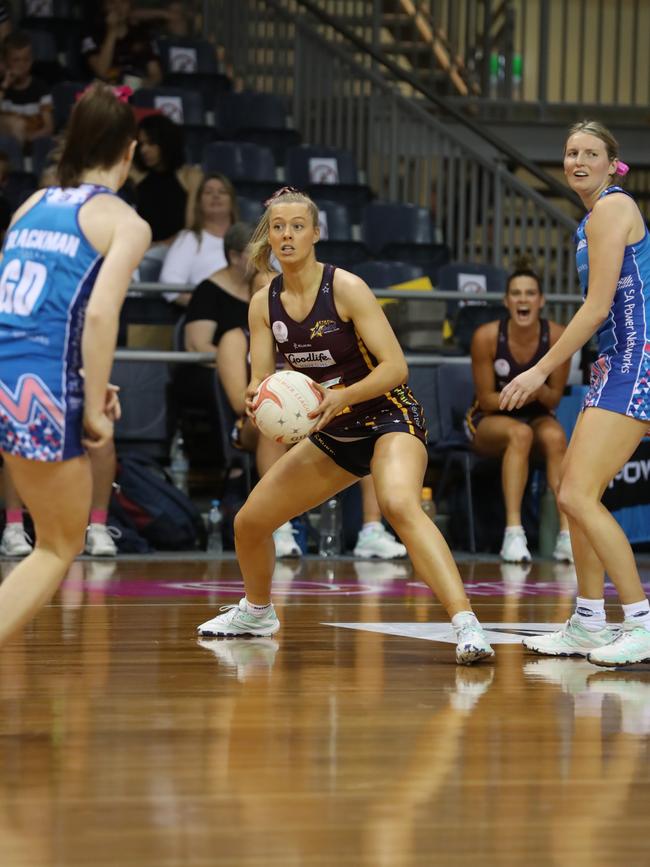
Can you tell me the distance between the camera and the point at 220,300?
27.9 ft

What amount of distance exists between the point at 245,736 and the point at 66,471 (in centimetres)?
75

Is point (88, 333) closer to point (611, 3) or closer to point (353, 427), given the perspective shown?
point (353, 427)

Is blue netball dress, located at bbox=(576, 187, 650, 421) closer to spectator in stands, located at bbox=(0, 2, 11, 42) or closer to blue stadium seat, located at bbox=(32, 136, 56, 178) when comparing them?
blue stadium seat, located at bbox=(32, 136, 56, 178)

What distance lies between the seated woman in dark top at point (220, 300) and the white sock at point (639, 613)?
4.26 metres

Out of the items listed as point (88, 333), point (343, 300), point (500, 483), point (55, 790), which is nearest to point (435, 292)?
point (500, 483)

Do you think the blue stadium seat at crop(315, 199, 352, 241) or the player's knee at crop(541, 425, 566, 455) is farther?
the blue stadium seat at crop(315, 199, 352, 241)

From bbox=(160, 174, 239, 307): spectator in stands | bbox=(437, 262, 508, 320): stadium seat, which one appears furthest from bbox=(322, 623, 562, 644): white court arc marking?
bbox=(437, 262, 508, 320): stadium seat

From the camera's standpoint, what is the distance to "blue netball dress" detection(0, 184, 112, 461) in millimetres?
3494

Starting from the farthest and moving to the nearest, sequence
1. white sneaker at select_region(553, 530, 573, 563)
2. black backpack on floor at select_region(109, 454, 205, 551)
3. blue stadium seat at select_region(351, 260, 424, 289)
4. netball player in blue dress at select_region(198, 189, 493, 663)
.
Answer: blue stadium seat at select_region(351, 260, 424, 289)
white sneaker at select_region(553, 530, 573, 563)
black backpack on floor at select_region(109, 454, 205, 551)
netball player in blue dress at select_region(198, 189, 493, 663)

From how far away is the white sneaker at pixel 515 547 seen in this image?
8305mm

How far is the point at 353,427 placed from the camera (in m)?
4.85

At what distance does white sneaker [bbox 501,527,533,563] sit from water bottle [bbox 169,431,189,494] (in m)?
1.88

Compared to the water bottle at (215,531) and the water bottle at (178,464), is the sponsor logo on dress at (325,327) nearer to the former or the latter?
the water bottle at (215,531)

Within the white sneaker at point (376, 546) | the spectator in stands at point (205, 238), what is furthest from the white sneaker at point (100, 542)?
the spectator in stands at point (205, 238)
